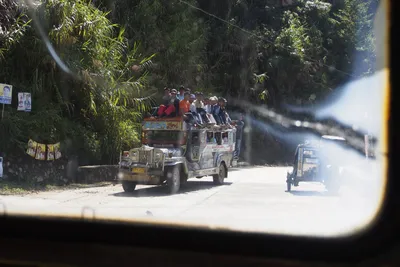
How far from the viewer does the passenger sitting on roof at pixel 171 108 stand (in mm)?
14820

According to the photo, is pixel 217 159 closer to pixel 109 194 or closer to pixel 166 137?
pixel 166 137

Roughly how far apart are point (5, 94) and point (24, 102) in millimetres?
1052

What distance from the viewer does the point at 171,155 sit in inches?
548

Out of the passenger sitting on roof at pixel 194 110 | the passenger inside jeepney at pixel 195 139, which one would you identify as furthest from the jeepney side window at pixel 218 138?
the passenger inside jeepney at pixel 195 139

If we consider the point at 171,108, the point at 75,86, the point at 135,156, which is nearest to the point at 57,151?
the point at 75,86

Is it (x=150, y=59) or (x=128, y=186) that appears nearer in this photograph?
(x=128, y=186)

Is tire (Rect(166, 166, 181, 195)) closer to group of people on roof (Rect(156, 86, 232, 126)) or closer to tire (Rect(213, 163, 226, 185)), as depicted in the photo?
group of people on roof (Rect(156, 86, 232, 126))

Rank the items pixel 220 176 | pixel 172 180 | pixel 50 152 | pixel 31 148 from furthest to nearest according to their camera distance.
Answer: pixel 220 176, pixel 50 152, pixel 31 148, pixel 172 180

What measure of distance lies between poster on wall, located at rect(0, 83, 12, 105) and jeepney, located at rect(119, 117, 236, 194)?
3.61 m

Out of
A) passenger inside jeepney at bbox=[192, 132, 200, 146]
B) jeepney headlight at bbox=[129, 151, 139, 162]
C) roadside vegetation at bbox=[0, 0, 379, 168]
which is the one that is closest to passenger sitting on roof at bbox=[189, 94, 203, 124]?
passenger inside jeepney at bbox=[192, 132, 200, 146]

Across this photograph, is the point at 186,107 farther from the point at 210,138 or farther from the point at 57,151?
the point at 57,151

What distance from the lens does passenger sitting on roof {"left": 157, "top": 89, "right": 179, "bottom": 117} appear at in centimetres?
1482

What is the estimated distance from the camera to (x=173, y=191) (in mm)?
13883

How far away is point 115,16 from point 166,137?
30.7ft
